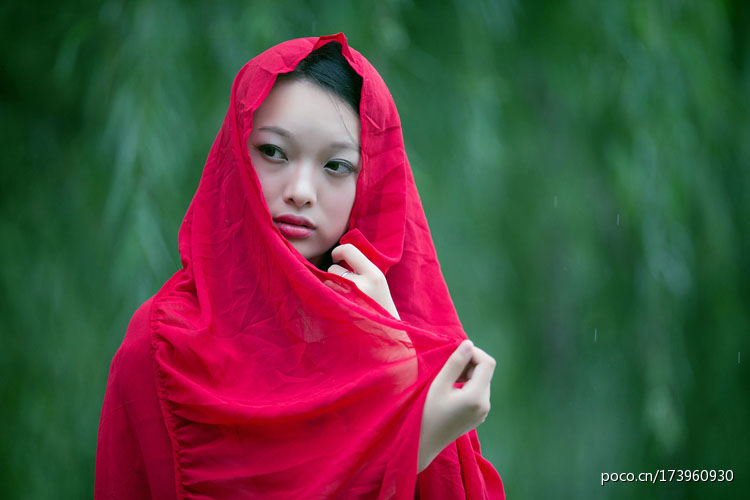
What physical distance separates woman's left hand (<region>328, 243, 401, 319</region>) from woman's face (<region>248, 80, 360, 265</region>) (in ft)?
0.16

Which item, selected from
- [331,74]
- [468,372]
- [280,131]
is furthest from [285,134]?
[468,372]

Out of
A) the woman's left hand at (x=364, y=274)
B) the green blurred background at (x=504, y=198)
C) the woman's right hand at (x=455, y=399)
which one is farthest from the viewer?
the green blurred background at (x=504, y=198)

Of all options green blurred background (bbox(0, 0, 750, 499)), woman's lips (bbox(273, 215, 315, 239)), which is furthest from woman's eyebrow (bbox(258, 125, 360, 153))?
green blurred background (bbox(0, 0, 750, 499))

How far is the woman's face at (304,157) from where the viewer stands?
99 centimetres

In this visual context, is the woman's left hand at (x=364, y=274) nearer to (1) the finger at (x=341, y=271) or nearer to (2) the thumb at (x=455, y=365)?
(1) the finger at (x=341, y=271)

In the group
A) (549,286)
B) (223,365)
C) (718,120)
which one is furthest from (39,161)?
(718,120)

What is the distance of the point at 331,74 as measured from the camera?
1046mm

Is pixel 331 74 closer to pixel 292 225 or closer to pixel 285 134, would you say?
pixel 285 134

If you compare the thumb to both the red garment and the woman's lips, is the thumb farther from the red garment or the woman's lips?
the woman's lips

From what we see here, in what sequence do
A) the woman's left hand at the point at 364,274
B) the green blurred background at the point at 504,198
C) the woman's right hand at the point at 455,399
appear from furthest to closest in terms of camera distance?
1. the green blurred background at the point at 504,198
2. the woman's left hand at the point at 364,274
3. the woman's right hand at the point at 455,399

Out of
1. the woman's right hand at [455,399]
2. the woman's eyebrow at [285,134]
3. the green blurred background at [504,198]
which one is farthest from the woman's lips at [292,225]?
the green blurred background at [504,198]

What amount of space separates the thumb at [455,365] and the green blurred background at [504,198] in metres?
0.84

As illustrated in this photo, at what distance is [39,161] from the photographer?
1633 mm

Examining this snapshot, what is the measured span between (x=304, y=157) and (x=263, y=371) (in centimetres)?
31
